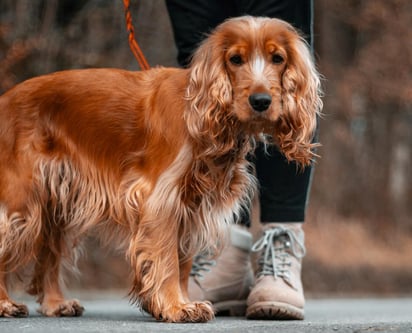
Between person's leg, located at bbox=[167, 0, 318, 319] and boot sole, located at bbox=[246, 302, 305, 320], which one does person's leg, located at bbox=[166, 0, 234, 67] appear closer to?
person's leg, located at bbox=[167, 0, 318, 319]

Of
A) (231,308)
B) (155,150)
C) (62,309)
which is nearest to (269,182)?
(231,308)

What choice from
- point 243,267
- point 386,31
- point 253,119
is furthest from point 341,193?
point 253,119

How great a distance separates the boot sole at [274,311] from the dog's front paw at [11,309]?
970mm

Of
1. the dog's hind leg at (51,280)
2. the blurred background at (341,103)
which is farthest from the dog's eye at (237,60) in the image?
the blurred background at (341,103)

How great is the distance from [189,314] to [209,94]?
0.88 m

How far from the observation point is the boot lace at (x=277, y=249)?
186 inches

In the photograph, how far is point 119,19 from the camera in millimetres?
8930

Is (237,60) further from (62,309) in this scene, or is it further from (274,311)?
(62,309)

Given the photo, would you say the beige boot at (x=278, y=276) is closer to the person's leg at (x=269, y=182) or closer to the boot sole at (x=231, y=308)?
the person's leg at (x=269, y=182)

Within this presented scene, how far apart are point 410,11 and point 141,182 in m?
8.82

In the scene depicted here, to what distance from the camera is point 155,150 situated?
14.1 feet

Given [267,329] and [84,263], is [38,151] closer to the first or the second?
[267,329]

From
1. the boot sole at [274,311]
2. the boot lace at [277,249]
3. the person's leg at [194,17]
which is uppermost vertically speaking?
the person's leg at [194,17]

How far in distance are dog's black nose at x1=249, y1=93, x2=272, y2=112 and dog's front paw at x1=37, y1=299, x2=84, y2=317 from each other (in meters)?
1.41
